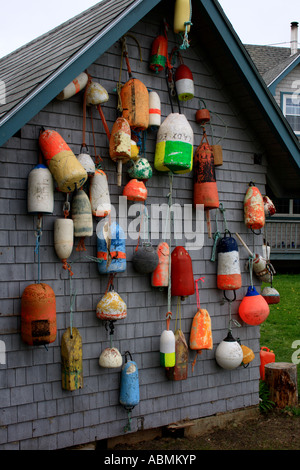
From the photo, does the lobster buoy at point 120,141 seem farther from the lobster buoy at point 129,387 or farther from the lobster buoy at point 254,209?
the lobster buoy at point 129,387

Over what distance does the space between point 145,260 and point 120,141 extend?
118 cm

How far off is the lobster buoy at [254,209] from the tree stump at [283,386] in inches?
74.6

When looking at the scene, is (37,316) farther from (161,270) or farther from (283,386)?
(283,386)

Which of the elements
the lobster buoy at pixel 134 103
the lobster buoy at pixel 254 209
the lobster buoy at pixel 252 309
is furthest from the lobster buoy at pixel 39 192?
the lobster buoy at pixel 252 309

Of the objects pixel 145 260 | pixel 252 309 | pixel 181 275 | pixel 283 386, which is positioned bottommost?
pixel 283 386

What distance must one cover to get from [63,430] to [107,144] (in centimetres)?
276

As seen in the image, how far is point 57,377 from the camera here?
16.2ft

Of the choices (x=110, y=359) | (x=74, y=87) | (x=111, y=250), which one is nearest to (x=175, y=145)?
(x=74, y=87)

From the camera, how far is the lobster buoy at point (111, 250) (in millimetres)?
5074

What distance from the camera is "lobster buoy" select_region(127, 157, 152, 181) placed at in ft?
17.5

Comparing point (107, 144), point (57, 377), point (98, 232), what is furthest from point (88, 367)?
point (107, 144)

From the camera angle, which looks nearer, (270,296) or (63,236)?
(63,236)

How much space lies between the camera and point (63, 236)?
15.8 ft
